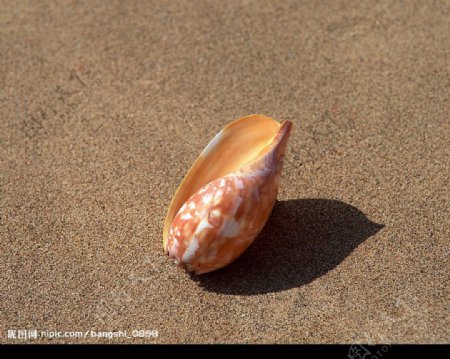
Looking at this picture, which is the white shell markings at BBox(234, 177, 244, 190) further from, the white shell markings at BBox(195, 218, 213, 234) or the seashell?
the white shell markings at BBox(195, 218, 213, 234)

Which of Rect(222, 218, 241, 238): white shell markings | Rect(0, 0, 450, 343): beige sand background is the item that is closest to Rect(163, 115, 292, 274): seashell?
Rect(222, 218, 241, 238): white shell markings

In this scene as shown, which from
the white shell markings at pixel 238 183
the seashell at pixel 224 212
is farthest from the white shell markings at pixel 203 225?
the white shell markings at pixel 238 183

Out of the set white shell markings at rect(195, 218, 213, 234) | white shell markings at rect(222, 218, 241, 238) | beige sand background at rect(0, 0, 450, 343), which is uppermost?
white shell markings at rect(195, 218, 213, 234)

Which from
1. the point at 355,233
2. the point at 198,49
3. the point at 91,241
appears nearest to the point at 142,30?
the point at 198,49

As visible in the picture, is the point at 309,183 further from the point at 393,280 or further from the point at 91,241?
the point at 91,241

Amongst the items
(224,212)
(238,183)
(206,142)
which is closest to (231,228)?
(224,212)
